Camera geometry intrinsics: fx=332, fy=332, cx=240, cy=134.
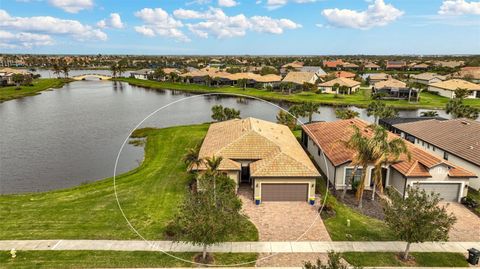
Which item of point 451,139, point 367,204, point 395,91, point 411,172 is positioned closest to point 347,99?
point 395,91

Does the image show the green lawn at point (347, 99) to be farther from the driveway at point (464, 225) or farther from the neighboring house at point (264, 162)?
the driveway at point (464, 225)

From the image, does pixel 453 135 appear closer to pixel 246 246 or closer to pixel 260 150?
pixel 260 150

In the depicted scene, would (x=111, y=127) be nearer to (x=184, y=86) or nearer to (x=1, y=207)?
(x=1, y=207)

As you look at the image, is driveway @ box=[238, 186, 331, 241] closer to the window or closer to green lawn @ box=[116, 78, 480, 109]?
the window

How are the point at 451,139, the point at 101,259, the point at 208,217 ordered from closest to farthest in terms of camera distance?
the point at 208,217
the point at 101,259
the point at 451,139

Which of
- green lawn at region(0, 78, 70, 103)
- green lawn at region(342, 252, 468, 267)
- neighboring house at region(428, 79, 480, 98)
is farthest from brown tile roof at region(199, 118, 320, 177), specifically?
green lawn at region(0, 78, 70, 103)

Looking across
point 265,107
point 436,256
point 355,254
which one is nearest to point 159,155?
point 355,254
